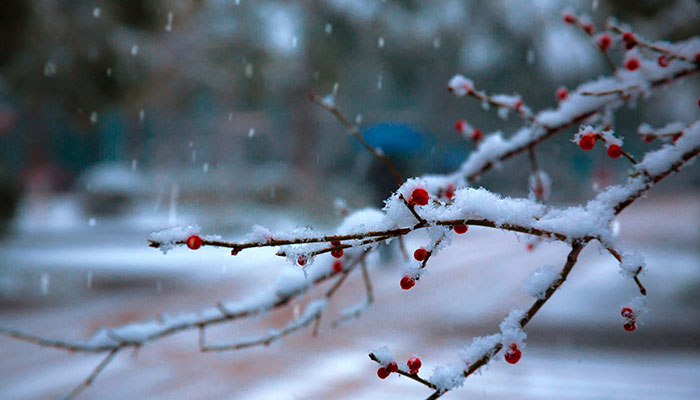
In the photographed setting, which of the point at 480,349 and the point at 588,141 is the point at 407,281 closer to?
the point at 480,349

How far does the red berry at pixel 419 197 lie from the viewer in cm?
93

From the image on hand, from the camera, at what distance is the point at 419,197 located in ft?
3.05

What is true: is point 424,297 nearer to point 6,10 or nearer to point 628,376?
point 628,376

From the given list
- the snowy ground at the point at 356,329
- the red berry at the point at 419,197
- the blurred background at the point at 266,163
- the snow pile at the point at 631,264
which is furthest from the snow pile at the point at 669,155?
the snowy ground at the point at 356,329

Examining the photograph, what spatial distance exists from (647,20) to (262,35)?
1075 centimetres

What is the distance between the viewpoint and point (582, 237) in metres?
1.06

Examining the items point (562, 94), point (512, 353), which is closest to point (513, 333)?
point (512, 353)

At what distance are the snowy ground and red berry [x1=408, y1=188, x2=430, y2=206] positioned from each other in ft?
8.31

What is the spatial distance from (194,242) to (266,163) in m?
28.0

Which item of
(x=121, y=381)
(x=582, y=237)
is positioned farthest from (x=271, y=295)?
(x=121, y=381)

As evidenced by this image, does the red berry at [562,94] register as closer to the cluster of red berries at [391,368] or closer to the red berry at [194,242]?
the cluster of red berries at [391,368]

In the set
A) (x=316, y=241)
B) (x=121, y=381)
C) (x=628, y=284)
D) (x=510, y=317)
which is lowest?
(x=510, y=317)

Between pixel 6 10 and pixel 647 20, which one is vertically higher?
pixel 6 10

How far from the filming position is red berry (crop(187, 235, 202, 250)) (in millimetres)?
926
